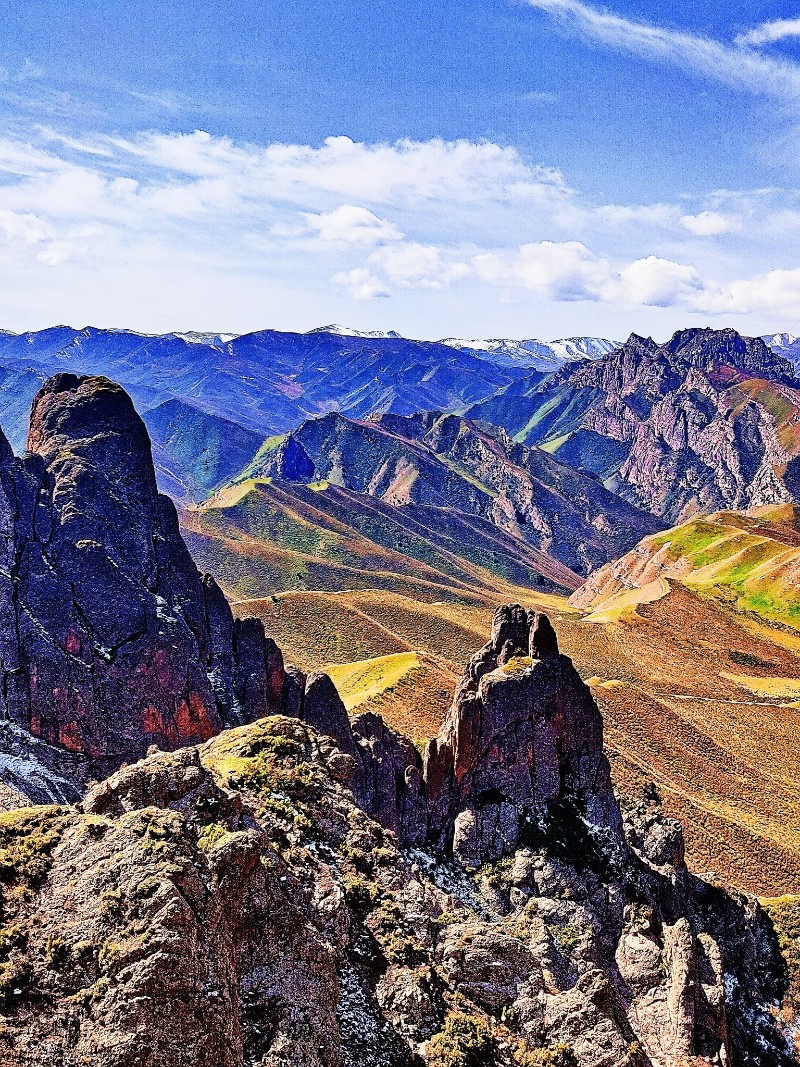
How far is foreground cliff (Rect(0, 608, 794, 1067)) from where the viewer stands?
46.6 feet

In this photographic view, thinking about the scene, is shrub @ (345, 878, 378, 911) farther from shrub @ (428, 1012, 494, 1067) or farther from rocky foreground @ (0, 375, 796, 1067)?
shrub @ (428, 1012, 494, 1067)

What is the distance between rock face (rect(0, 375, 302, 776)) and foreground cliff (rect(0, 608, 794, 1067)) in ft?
35.8

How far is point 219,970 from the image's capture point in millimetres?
15180

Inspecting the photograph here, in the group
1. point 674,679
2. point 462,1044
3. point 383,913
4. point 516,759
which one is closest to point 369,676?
point 674,679

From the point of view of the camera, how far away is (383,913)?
2314cm

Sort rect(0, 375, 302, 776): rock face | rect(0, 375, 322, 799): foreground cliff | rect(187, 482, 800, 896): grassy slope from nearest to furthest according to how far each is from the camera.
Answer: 1. rect(0, 375, 322, 799): foreground cliff
2. rect(0, 375, 302, 776): rock face
3. rect(187, 482, 800, 896): grassy slope

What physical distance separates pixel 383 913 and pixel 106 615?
3260 centimetres

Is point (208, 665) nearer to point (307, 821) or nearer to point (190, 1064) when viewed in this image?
point (307, 821)

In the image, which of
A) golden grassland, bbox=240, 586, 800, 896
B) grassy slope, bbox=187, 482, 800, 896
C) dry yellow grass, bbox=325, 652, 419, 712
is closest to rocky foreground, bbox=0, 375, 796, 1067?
golden grassland, bbox=240, 586, 800, 896

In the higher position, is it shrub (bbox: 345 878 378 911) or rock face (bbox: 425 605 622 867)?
shrub (bbox: 345 878 378 911)

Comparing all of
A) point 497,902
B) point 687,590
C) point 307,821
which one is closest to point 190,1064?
point 307,821

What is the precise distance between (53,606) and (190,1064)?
3878 cm

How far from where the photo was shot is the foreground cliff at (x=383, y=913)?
14203 millimetres

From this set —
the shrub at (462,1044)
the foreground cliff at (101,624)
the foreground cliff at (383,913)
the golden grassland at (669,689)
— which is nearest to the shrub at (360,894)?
the foreground cliff at (383,913)
